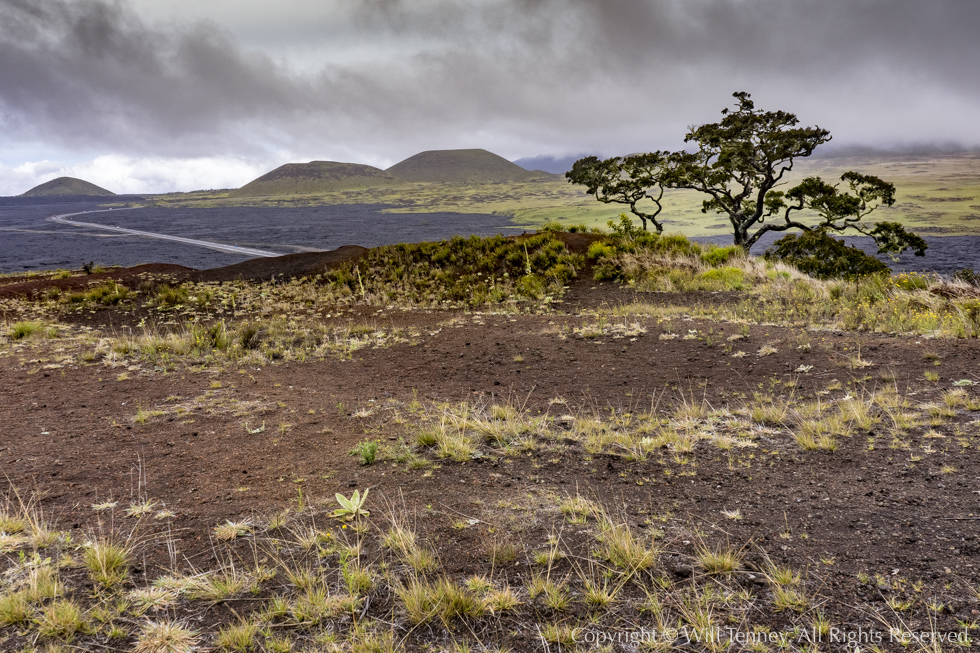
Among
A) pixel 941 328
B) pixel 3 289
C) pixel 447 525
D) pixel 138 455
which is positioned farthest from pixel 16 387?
pixel 3 289

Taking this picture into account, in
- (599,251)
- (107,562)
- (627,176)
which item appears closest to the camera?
(107,562)

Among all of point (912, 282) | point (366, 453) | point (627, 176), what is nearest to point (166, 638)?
point (366, 453)

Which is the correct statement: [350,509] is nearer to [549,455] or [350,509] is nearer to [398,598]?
[398,598]

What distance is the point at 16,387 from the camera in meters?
7.08

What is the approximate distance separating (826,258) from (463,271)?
1123 cm

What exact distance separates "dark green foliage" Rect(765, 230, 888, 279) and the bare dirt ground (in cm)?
870

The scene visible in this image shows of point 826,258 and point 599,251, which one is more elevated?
point 599,251

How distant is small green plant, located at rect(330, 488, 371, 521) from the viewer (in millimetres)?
3295

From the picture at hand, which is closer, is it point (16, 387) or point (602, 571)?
point (602, 571)

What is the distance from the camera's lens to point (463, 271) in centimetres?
1745

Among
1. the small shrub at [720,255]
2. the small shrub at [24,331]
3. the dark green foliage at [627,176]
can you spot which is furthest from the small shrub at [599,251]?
the small shrub at [24,331]

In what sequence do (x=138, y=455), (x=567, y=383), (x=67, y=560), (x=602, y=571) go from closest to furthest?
(x=602, y=571) → (x=67, y=560) → (x=138, y=455) → (x=567, y=383)

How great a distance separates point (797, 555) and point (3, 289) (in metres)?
23.1

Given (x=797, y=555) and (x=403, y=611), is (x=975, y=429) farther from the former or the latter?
(x=403, y=611)
